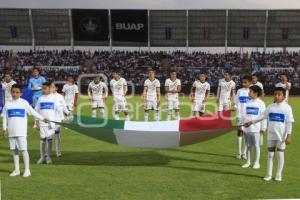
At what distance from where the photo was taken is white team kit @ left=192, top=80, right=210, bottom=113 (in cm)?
1382

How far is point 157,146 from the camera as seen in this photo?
852 centimetres

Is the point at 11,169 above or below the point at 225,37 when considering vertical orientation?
below

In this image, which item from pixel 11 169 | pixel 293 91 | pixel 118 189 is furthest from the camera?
pixel 293 91

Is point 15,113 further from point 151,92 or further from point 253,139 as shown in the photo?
point 151,92

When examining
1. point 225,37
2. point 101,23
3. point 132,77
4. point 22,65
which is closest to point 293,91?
point 225,37

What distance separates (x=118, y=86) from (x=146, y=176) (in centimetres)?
776

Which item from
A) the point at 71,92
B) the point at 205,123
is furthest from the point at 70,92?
the point at 205,123

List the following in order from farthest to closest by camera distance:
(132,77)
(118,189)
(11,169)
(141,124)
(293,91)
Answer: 1. (132,77)
2. (293,91)
3. (141,124)
4. (11,169)
5. (118,189)

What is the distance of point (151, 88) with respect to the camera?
48.1 ft

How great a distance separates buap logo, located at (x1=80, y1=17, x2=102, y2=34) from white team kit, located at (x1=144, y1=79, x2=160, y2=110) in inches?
1223

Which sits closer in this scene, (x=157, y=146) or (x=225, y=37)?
(x=157, y=146)

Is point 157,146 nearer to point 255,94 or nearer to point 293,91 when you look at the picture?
point 255,94

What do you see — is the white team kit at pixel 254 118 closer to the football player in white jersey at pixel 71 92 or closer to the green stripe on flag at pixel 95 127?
the green stripe on flag at pixel 95 127

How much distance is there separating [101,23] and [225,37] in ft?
49.2
